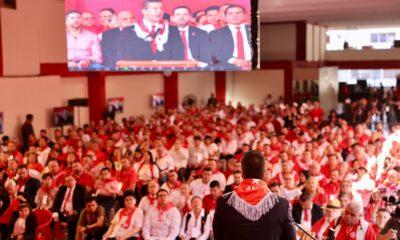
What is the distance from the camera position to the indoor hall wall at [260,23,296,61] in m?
22.3

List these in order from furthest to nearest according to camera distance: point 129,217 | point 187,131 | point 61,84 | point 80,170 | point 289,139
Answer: point 61,84
point 187,131
point 289,139
point 80,170
point 129,217

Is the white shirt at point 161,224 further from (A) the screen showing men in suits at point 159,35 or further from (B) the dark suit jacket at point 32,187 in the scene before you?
(B) the dark suit jacket at point 32,187

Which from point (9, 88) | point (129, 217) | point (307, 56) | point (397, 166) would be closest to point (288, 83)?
point (307, 56)

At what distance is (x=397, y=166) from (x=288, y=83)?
14.3m

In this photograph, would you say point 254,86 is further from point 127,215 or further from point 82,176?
point 127,215

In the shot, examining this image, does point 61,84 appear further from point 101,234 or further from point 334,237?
point 334,237

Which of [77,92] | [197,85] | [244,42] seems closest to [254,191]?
[244,42]

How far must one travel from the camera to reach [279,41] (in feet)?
73.9

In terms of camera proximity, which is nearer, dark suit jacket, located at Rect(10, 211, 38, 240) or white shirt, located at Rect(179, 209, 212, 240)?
white shirt, located at Rect(179, 209, 212, 240)

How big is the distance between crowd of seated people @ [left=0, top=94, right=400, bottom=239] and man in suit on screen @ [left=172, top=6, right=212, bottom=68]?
65.7 inches

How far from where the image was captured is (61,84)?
1566 centimetres

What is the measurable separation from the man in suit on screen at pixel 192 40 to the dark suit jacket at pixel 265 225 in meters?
4.47

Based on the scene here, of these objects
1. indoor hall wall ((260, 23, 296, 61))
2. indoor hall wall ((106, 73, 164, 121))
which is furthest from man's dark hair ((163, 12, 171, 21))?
indoor hall wall ((260, 23, 296, 61))

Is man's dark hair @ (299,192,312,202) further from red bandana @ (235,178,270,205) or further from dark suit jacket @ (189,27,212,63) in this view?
red bandana @ (235,178,270,205)
